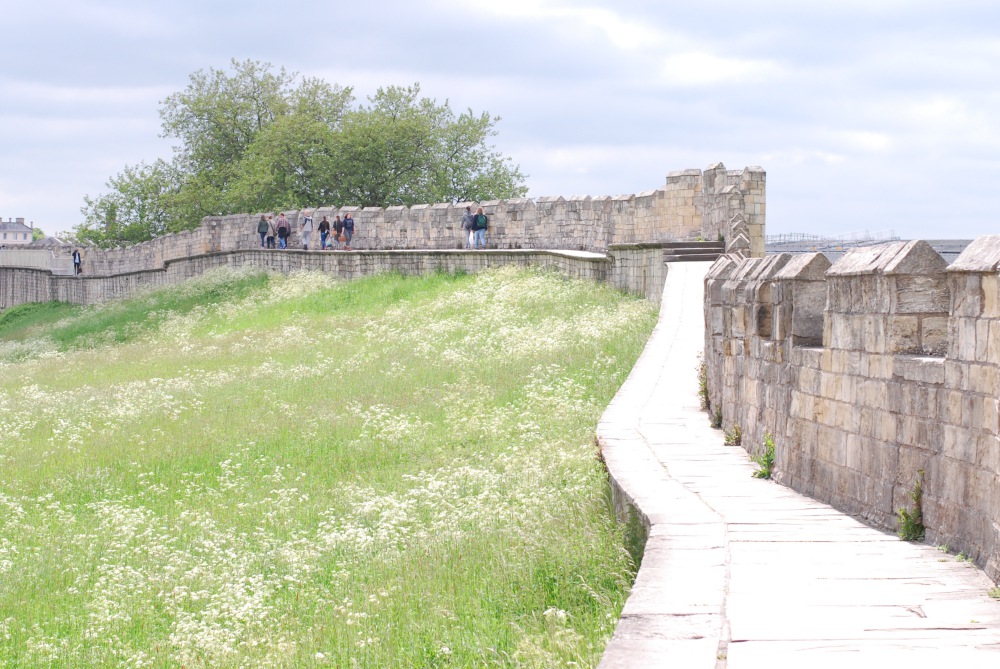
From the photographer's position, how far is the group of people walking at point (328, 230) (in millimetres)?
28984

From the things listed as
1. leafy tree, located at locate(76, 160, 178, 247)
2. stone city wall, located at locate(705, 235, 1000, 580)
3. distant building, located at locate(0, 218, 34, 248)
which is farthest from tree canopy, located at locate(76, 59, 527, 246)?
distant building, located at locate(0, 218, 34, 248)

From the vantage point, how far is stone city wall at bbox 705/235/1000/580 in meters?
5.25

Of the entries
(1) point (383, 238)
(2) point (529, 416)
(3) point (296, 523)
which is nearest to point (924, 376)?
(3) point (296, 523)

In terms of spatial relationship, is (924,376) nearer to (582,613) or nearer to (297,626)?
(582,613)

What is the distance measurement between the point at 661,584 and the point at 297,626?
2.59 metres

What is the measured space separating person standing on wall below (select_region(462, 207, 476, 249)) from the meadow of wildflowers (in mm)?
7970

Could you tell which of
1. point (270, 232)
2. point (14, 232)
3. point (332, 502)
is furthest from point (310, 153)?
point (14, 232)

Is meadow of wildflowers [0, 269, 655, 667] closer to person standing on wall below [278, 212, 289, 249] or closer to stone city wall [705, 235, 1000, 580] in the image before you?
stone city wall [705, 235, 1000, 580]

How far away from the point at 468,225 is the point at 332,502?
20.0 m

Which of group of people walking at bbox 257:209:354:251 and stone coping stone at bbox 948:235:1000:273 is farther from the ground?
stone coping stone at bbox 948:235:1000:273

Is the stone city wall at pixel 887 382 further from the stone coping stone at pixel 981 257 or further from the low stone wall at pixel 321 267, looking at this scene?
the low stone wall at pixel 321 267

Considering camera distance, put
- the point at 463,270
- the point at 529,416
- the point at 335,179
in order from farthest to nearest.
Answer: the point at 335,179 < the point at 463,270 < the point at 529,416

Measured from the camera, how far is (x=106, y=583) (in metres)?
7.75

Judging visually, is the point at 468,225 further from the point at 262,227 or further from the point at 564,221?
the point at 262,227
